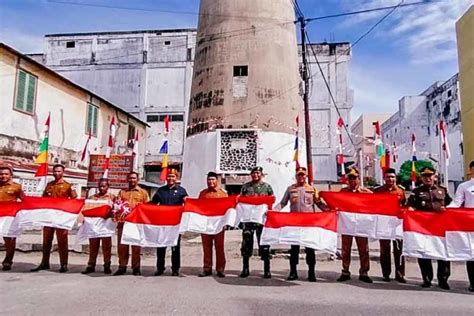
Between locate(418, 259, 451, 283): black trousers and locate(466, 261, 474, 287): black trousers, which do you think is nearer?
locate(466, 261, 474, 287): black trousers

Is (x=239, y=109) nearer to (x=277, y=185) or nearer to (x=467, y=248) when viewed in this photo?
(x=277, y=185)

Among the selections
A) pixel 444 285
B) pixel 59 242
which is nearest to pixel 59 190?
pixel 59 242

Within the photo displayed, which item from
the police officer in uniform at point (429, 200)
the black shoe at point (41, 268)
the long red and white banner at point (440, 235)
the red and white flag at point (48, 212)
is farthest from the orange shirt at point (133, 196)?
the police officer in uniform at point (429, 200)

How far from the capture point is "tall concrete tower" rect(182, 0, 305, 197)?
51.0 feet

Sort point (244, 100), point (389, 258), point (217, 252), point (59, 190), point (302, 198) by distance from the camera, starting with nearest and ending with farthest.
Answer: point (389, 258) < point (302, 198) < point (217, 252) < point (59, 190) < point (244, 100)

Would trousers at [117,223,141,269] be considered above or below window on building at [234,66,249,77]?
below

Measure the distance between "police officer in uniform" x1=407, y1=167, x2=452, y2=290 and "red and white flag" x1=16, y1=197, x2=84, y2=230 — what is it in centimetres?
590

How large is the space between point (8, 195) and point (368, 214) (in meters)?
6.43

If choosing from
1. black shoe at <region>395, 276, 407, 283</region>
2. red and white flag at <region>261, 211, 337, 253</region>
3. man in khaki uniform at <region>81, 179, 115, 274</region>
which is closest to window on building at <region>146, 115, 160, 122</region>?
man in khaki uniform at <region>81, 179, 115, 274</region>

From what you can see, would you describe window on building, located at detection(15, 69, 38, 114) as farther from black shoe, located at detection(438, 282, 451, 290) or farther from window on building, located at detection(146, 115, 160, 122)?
window on building, located at detection(146, 115, 160, 122)

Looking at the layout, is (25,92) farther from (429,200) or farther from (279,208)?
(429,200)

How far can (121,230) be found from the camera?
7.92m

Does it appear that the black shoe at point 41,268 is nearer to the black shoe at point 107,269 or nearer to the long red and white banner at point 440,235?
the black shoe at point 107,269

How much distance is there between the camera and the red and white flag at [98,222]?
8.06 m
